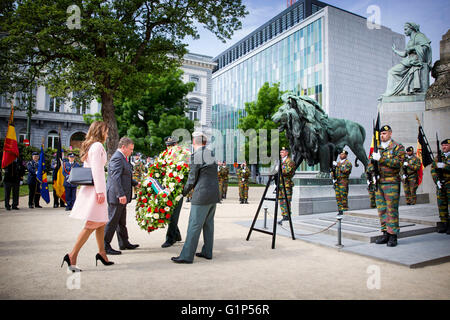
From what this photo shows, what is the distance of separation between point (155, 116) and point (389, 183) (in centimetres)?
2801

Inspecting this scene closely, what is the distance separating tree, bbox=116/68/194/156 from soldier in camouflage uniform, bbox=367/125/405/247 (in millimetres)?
24960

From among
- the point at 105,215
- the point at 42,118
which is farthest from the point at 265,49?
the point at 105,215

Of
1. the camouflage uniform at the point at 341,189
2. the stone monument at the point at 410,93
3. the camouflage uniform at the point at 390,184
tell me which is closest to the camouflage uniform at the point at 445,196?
the camouflage uniform at the point at 390,184

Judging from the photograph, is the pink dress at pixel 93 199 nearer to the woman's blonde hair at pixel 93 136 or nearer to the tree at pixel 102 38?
the woman's blonde hair at pixel 93 136

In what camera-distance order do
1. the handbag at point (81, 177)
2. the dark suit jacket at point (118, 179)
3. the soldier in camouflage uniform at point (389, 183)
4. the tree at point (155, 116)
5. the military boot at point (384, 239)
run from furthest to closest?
the tree at point (155, 116) < the military boot at point (384, 239) < the soldier in camouflage uniform at point (389, 183) < the dark suit jacket at point (118, 179) < the handbag at point (81, 177)

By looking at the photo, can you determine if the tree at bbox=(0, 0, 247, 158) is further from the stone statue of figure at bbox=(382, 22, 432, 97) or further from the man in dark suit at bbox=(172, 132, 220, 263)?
the man in dark suit at bbox=(172, 132, 220, 263)

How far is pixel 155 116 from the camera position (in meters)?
31.3

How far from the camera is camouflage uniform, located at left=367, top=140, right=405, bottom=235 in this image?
584 centimetres

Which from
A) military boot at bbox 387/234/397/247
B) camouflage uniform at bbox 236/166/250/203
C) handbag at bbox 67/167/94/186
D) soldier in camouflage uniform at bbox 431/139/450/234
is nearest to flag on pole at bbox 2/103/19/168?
handbag at bbox 67/167/94/186

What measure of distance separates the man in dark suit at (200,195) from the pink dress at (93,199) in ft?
4.55

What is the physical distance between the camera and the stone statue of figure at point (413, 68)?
565 inches

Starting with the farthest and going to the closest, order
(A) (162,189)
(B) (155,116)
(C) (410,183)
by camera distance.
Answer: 1. (B) (155,116)
2. (C) (410,183)
3. (A) (162,189)

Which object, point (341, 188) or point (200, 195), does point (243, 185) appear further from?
point (200, 195)

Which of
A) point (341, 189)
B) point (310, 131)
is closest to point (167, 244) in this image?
point (310, 131)
